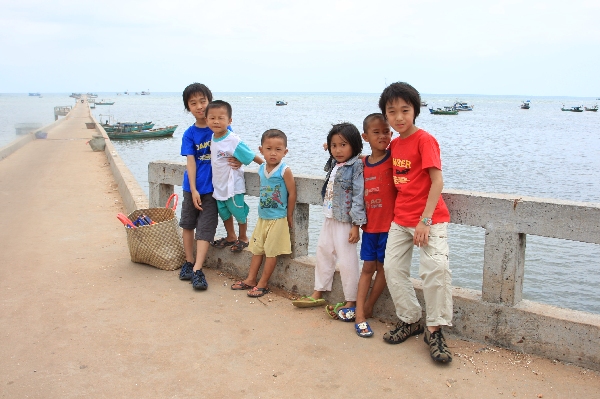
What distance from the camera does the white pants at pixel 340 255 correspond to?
433 centimetres

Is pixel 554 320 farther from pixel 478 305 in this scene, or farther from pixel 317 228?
pixel 317 228

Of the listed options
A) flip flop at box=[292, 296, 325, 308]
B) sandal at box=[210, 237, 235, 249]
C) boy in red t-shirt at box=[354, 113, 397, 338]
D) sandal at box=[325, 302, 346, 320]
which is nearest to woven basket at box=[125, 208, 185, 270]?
sandal at box=[210, 237, 235, 249]

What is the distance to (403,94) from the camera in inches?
150

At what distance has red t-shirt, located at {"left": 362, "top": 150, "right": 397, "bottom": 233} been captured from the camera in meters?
4.10

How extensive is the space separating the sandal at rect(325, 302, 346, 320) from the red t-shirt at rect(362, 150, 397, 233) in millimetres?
673

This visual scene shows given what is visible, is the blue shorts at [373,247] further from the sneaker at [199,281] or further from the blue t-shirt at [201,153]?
the blue t-shirt at [201,153]

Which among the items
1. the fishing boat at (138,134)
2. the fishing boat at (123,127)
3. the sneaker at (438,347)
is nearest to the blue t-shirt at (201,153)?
the sneaker at (438,347)

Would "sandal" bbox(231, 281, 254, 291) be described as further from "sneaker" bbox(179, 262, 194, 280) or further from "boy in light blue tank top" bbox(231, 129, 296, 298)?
"sneaker" bbox(179, 262, 194, 280)

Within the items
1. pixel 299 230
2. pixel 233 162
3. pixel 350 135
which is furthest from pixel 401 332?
pixel 233 162

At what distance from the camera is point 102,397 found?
3.24m

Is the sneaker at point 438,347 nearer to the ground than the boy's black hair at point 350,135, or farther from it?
nearer to the ground

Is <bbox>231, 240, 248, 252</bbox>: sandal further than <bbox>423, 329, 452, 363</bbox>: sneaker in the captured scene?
Yes

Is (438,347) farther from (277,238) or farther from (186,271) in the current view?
(186,271)

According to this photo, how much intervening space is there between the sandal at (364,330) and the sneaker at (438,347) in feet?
1.35
